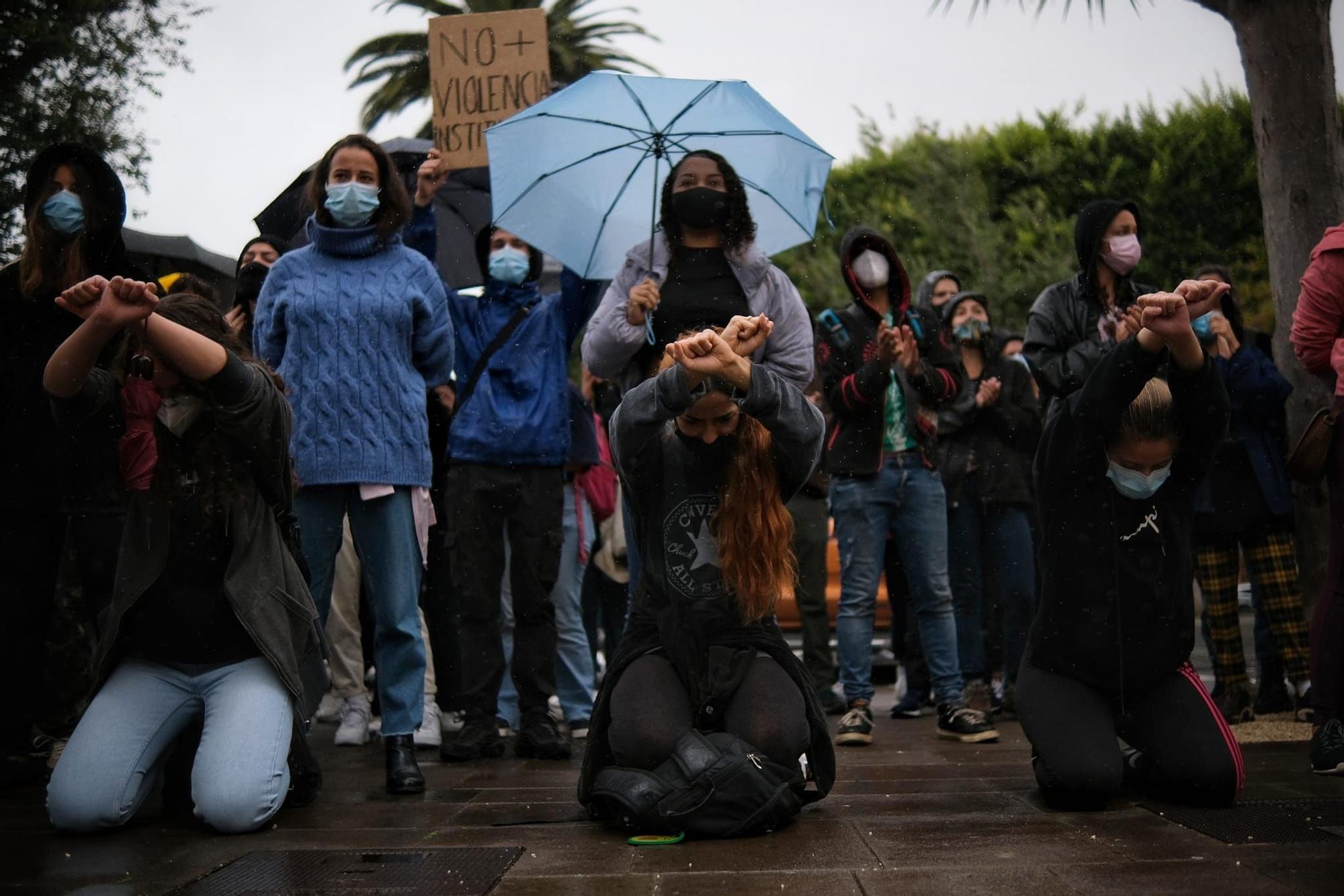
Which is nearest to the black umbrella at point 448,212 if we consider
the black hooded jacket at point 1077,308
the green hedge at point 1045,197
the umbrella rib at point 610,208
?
the umbrella rib at point 610,208

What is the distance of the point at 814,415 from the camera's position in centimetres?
450

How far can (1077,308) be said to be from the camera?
6.17 m

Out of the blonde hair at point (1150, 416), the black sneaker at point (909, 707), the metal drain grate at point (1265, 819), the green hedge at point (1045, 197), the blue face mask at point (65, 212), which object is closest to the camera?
the metal drain grate at point (1265, 819)

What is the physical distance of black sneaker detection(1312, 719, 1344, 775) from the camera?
16.4ft

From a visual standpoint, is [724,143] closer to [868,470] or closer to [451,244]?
[868,470]

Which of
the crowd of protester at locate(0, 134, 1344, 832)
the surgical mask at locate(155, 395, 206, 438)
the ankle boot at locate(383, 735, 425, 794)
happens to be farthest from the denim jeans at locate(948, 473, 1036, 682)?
the surgical mask at locate(155, 395, 206, 438)

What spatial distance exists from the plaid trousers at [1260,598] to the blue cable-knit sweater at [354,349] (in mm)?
3878

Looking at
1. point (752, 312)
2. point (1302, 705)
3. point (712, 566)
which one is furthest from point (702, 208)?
point (1302, 705)

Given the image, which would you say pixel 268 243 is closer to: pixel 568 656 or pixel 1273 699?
pixel 568 656

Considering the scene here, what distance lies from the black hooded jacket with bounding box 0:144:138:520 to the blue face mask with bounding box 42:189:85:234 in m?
0.03

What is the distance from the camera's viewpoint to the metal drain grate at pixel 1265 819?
4.01 metres

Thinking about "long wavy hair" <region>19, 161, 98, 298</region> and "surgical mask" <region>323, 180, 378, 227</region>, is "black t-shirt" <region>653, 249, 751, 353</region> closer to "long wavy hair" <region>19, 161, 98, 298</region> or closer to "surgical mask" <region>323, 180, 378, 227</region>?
"surgical mask" <region>323, 180, 378, 227</region>

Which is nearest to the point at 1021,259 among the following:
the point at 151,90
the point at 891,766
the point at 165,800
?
the point at 151,90

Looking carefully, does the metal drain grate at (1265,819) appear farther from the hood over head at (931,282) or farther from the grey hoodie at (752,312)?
the hood over head at (931,282)
